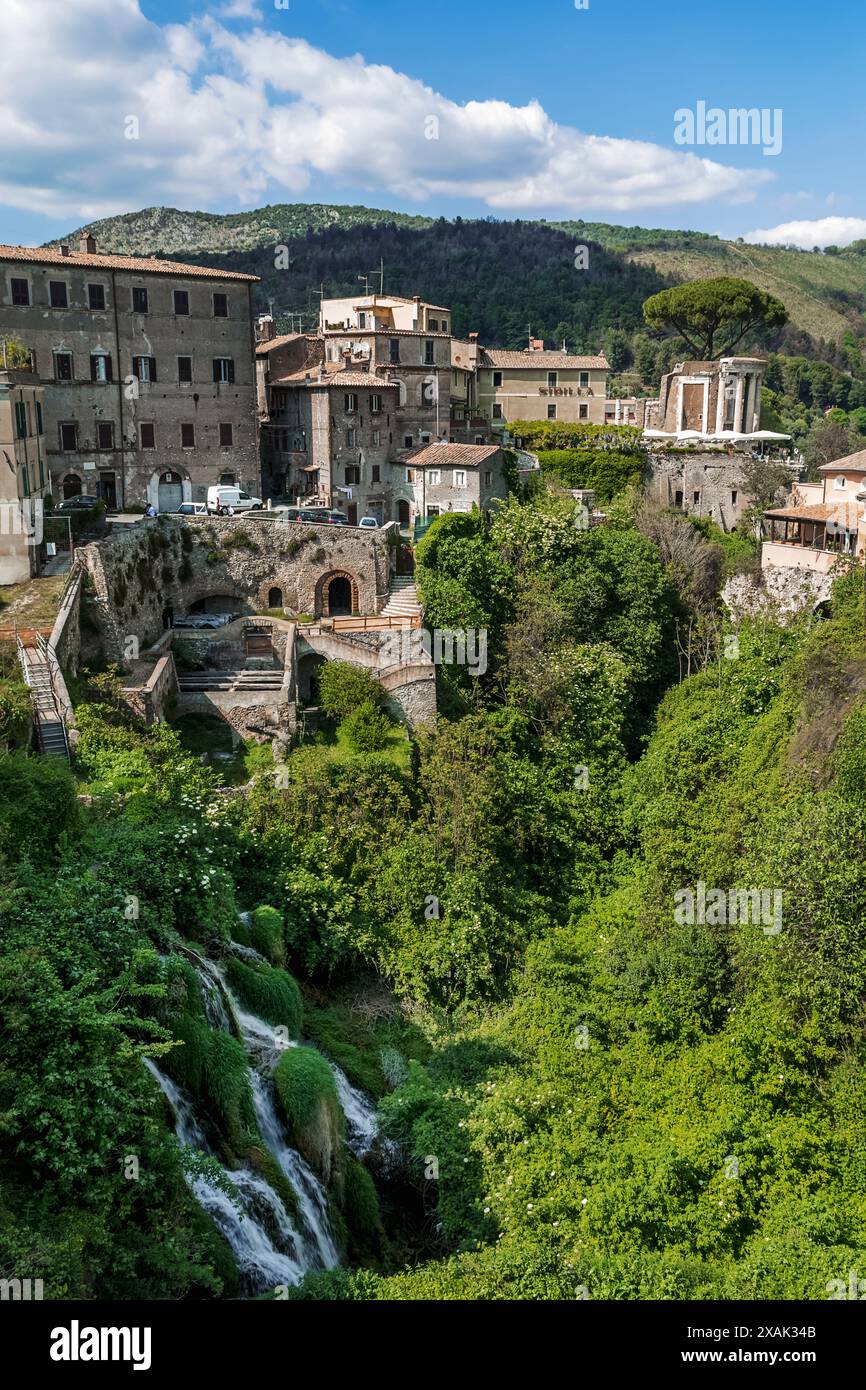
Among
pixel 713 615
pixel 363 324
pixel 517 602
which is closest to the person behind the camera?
pixel 517 602

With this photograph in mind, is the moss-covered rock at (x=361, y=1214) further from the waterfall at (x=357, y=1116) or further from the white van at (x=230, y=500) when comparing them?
the white van at (x=230, y=500)

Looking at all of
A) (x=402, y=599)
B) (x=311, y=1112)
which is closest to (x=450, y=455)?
(x=402, y=599)

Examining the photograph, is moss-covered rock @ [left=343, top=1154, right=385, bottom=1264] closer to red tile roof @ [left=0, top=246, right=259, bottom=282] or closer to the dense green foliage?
the dense green foliage

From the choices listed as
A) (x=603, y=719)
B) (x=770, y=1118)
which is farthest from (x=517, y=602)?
(x=770, y=1118)

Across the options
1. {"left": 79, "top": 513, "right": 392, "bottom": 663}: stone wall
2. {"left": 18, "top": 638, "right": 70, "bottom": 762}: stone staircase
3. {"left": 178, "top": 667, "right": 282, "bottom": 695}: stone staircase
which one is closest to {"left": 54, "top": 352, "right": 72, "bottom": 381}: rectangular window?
{"left": 79, "top": 513, "right": 392, "bottom": 663}: stone wall

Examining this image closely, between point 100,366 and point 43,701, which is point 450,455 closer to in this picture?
point 100,366
